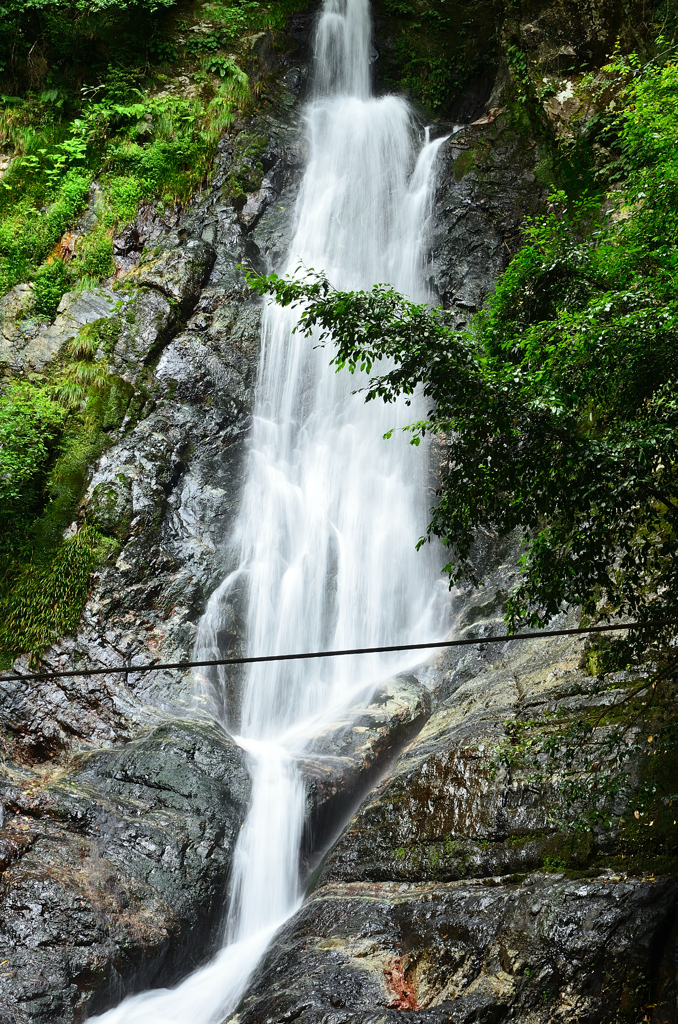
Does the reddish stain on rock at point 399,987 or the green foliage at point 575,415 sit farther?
the reddish stain on rock at point 399,987

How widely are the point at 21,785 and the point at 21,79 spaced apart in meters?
15.7

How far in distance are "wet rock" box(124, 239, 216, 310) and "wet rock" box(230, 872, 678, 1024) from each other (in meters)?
10.7

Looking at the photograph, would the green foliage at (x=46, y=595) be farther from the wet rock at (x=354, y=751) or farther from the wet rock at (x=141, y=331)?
the wet rock at (x=354, y=751)

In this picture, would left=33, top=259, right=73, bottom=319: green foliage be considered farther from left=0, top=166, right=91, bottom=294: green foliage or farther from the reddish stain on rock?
the reddish stain on rock

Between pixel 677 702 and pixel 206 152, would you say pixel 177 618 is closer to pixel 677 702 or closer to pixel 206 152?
pixel 677 702

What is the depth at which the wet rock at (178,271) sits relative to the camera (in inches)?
527

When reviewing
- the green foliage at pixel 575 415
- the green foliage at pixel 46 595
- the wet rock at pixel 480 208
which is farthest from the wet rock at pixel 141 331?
the green foliage at pixel 575 415

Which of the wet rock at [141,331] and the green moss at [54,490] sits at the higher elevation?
the wet rock at [141,331]

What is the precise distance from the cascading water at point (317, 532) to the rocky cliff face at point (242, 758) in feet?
Result: 0.92

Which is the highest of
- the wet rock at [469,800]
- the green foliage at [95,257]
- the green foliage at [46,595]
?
the green foliage at [95,257]

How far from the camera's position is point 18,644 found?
33.2 feet

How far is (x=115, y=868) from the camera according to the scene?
7.19 metres

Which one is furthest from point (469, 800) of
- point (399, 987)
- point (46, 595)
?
point (46, 595)

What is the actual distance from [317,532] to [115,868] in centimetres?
607
